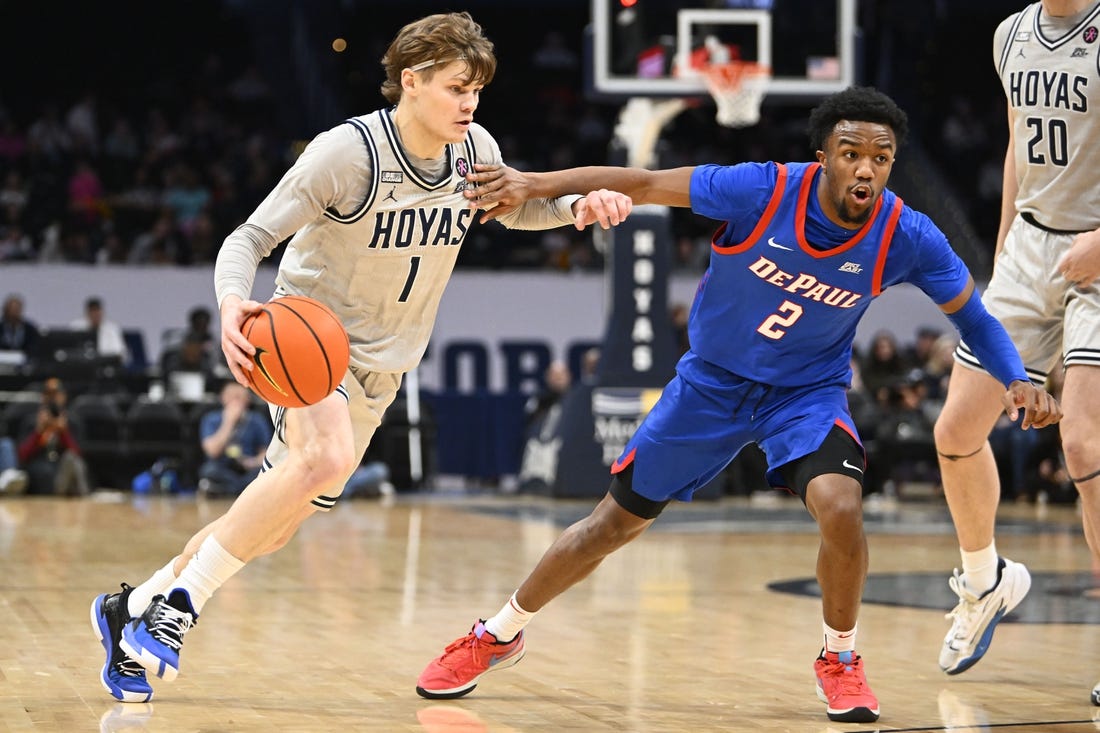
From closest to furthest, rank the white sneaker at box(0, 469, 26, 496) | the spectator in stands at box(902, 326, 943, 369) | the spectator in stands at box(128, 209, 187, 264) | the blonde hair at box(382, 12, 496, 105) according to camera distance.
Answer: the blonde hair at box(382, 12, 496, 105), the white sneaker at box(0, 469, 26, 496), the spectator in stands at box(902, 326, 943, 369), the spectator in stands at box(128, 209, 187, 264)

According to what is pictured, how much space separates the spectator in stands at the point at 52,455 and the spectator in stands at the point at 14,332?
6.45 ft

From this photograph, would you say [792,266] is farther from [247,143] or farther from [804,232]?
[247,143]

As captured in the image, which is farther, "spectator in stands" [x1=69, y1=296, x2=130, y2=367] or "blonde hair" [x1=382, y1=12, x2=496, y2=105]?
"spectator in stands" [x1=69, y1=296, x2=130, y2=367]

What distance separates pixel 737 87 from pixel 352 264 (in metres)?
9.78

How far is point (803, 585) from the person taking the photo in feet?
27.6

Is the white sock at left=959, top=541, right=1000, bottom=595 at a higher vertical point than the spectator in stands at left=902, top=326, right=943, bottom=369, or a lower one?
higher

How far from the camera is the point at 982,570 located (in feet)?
18.7

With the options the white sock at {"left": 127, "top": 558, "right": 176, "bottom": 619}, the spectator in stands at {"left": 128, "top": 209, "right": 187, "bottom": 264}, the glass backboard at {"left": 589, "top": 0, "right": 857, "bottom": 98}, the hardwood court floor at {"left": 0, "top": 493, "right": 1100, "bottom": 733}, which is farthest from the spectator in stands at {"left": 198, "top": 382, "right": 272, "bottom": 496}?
the white sock at {"left": 127, "top": 558, "right": 176, "bottom": 619}

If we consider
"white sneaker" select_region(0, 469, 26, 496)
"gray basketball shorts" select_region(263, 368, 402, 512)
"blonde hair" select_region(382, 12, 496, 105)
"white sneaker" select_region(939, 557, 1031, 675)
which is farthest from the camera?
"white sneaker" select_region(0, 469, 26, 496)

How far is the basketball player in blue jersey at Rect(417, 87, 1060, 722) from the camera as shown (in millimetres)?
4777

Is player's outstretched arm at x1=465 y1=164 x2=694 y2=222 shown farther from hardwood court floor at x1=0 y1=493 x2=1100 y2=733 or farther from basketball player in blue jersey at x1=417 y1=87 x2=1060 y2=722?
hardwood court floor at x1=0 y1=493 x2=1100 y2=733

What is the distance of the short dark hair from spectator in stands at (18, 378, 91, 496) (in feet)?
36.8

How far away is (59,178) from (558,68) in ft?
27.0

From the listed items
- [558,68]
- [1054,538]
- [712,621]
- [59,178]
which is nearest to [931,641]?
[712,621]
